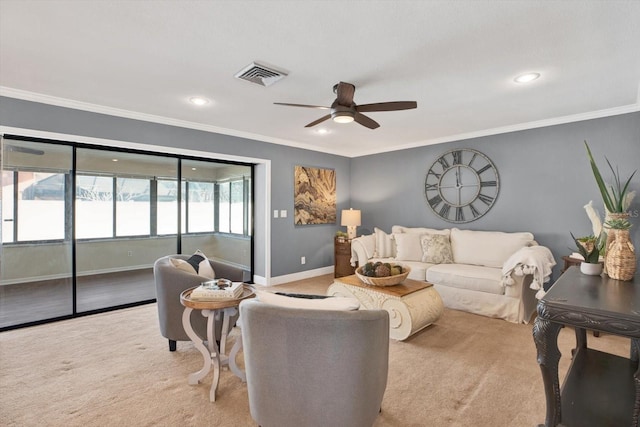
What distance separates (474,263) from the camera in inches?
172

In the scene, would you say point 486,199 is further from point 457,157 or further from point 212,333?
point 212,333

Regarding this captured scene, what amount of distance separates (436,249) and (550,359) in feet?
11.0

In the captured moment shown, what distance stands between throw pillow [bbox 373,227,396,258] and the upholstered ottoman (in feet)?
5.70

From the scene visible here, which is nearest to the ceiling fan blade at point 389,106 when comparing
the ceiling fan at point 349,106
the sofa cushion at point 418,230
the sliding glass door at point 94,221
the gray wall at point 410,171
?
the ceiling fan at point 349,106

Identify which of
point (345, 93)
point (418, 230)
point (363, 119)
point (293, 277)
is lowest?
point (293, 277)

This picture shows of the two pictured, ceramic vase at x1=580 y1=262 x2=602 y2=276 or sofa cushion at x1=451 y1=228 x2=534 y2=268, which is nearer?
ceramic vase at x1=580 y1=262 x2=602 y2=276

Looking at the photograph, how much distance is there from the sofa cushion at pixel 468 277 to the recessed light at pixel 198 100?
3.47 metres

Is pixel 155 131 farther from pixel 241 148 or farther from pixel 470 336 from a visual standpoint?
pixel 470 336

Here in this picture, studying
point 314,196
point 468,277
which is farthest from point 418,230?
point 314,196

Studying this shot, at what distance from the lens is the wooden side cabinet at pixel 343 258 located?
18.1 feet

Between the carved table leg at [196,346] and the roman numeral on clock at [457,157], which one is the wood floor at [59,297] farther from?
the roman numeral on clock at [457,157]

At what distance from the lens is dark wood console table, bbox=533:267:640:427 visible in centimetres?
114

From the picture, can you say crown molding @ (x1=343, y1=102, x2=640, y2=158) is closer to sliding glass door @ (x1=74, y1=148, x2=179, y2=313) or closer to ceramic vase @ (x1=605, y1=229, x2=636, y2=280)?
ceramic vase @ (x1=605, y1=229, x2=636, y2=280)

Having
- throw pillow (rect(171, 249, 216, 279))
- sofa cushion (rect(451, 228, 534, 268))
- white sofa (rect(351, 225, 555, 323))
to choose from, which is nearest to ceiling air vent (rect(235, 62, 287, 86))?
throw pillow (rect(171, 249, 216, 279))
